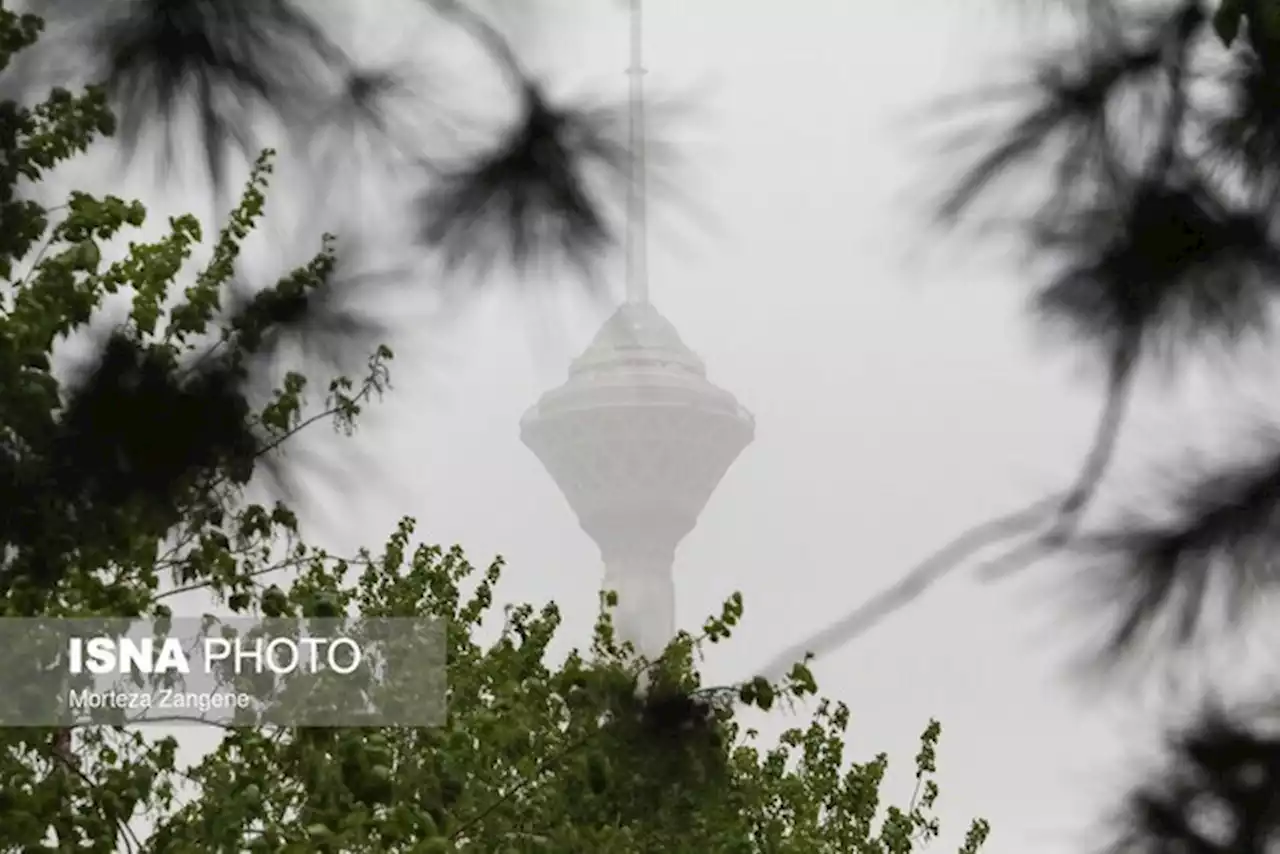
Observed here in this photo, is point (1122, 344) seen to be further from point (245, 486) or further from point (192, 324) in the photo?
point (192, 324)

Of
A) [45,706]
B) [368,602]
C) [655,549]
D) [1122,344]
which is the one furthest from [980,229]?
[655,549]

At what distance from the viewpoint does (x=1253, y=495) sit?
65 centimetres

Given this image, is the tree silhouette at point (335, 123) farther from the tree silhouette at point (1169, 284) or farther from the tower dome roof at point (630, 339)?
the tree silhouette at point (1169, 284)

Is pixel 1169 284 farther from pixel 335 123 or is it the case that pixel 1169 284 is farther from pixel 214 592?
pixel 214 592

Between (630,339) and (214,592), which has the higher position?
(214,592)

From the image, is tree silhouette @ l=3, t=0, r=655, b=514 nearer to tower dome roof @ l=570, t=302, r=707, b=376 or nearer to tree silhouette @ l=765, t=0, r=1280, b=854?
tower dome roof @ l=570, t=302, r=707, b=376

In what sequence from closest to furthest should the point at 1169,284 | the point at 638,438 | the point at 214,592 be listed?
the point at 1169,284 < the point at 214,592 < the point at 638,438

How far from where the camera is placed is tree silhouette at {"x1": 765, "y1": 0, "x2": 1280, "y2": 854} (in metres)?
0.61

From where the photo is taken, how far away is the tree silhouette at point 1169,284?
61 cm

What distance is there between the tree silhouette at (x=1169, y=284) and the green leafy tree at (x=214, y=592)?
15 cm

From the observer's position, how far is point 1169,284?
0.74 meters

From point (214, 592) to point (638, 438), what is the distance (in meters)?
18.8

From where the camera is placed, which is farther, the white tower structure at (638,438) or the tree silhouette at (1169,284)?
the white tower structure at (638,438)

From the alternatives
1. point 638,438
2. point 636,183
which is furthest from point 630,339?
point 638,438
